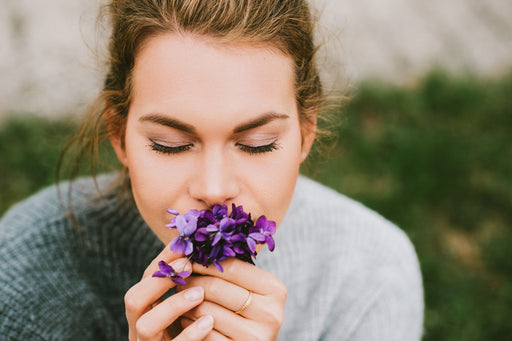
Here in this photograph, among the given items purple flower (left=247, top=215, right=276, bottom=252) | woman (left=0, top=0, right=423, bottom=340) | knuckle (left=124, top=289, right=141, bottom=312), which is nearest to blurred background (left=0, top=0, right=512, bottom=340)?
woman (left=0, top=0, right=423, bottom=340)

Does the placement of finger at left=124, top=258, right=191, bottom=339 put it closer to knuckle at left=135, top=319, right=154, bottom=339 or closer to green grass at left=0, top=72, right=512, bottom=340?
knuckle at left=135, top=319, right=154, bottom=339

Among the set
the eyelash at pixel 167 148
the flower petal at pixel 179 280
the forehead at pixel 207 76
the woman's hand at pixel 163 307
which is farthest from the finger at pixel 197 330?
the forehead at pixel 207 76

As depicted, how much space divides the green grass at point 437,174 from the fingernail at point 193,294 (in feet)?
6.80

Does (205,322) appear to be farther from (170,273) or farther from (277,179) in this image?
(277,179)

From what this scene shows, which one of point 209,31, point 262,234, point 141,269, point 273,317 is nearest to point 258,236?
point 262,234

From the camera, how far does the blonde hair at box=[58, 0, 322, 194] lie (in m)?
1.83

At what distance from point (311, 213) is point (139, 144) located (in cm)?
111

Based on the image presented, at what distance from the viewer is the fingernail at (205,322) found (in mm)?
1706

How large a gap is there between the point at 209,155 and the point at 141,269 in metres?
0.98

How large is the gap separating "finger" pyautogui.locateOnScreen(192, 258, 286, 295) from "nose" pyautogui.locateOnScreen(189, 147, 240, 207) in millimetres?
215

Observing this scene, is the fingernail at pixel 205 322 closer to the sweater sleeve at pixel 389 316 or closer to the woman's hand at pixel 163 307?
the woman's hand at pixel 163 307

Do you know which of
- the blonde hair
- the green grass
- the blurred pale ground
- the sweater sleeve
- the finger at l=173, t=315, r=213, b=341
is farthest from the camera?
the blurred pale ground

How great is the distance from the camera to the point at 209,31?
180 centimetres

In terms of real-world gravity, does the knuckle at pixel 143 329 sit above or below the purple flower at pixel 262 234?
below
